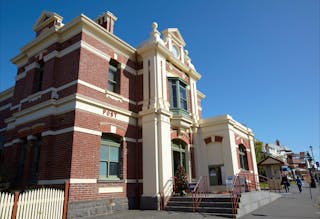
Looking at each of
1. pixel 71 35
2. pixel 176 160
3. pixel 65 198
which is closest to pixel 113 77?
pixel 71 35

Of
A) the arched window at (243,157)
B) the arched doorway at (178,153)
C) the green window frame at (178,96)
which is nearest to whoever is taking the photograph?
the arched doorway at (178,153)

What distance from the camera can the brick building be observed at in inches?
428

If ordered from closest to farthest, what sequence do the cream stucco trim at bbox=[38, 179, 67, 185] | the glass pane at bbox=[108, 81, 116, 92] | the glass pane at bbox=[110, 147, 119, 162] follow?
1. the cream stucco trim at bbox=[38, 179, 67, 185]
2. the glass pane at bbox=[110, 147, 119, 162]
3. the glass pane at bbox=[108, 81, 116, 92]

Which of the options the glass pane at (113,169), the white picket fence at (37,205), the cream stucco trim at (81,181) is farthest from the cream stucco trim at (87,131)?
the white picket fence at (37,205)

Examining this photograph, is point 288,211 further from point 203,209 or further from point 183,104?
point 183,104

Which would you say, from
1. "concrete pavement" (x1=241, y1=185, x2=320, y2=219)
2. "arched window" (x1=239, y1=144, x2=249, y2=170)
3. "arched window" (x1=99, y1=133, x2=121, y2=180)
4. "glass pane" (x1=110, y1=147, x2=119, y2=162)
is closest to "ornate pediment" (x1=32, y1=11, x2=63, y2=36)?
"arched window" (x1=99, y1=133, x2=121, y2=180)

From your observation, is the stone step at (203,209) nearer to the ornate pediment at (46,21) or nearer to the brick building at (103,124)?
the brick building at (103,124)

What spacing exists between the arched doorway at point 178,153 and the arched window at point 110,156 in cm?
379

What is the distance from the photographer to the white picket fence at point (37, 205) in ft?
24.6

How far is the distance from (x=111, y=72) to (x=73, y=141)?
17.0 feet

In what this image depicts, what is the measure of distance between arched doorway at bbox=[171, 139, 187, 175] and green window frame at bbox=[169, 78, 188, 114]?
6.85ft

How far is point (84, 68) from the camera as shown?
11.9 meters

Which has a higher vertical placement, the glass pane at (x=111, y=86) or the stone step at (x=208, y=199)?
the glass pane at (x=111, y=86)

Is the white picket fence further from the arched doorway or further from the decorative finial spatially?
the decorative finial
